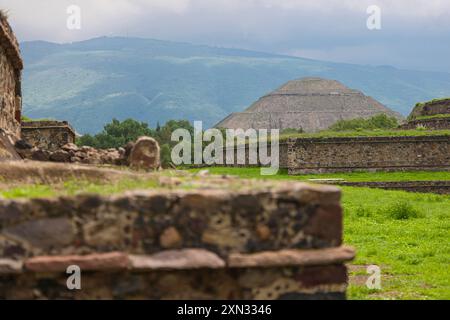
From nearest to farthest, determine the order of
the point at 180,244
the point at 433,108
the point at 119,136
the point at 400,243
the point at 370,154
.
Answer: the point at 180,244 < the point at 400,243 < the point at 370,154 < the point at 433,108 < the point at 119,136

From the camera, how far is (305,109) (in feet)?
379

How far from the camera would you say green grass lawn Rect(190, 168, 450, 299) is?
937 cm

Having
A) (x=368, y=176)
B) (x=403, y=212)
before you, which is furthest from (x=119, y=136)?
(x=403, y=212)

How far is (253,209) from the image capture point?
5215 millimetres

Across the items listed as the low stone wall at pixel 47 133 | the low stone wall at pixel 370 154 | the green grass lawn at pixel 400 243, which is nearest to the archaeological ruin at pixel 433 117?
the low stone wall at pixel 370 154

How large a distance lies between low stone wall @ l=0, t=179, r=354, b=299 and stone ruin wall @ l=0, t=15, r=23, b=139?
21.7ft

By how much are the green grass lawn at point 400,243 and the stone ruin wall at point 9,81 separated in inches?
242

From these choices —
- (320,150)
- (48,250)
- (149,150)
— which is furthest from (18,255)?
(320,150)

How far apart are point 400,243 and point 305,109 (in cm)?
10311

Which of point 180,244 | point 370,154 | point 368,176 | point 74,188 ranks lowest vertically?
point 368,176

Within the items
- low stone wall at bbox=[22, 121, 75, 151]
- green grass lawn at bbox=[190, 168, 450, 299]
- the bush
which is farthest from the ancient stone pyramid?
the bush

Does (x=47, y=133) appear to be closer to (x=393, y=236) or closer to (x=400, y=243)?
(x=393, y=236)

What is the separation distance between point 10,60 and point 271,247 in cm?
966
